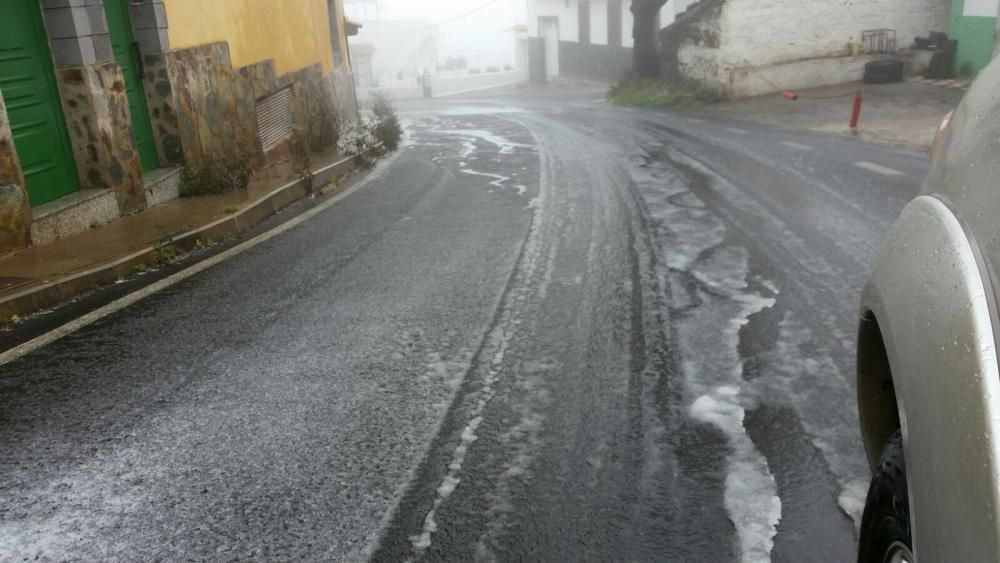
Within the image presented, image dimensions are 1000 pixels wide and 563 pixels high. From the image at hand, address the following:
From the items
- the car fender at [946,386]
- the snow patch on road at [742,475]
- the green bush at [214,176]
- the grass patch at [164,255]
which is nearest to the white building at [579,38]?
the green bush at [214,176]

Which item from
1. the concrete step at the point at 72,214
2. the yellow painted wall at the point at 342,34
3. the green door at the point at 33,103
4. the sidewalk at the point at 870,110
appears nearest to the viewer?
the concrete step at the point at 72,214

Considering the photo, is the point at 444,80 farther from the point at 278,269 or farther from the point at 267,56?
the point at 278,269

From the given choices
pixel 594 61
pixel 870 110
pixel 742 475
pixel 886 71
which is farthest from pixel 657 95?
pixel 742 475

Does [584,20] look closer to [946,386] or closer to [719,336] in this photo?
[719,336]

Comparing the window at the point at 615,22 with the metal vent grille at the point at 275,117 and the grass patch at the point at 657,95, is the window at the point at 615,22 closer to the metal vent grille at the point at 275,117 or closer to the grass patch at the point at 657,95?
the grass patch at the point at 657,95

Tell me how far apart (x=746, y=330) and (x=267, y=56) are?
11852mm

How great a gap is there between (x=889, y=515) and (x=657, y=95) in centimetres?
2441

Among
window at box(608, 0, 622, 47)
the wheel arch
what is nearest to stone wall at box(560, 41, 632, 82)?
window at box(608, 0, 622, 47)

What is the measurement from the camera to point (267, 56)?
1488 centimetres

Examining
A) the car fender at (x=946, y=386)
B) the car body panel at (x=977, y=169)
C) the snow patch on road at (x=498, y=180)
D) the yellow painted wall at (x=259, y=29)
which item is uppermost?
the yellow painted wall at (x=259, y=29)

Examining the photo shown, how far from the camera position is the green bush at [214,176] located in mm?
10961

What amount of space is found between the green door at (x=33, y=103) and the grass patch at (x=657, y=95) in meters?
17.4

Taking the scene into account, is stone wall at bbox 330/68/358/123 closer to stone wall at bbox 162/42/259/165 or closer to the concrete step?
stone wall at bbox 162/42/259/165

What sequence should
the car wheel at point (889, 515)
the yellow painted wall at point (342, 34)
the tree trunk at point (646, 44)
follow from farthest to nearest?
the tree trunk at point (646, 44), the yellow painted wall at point (342, 34), the car wheel at point (889, 515)
